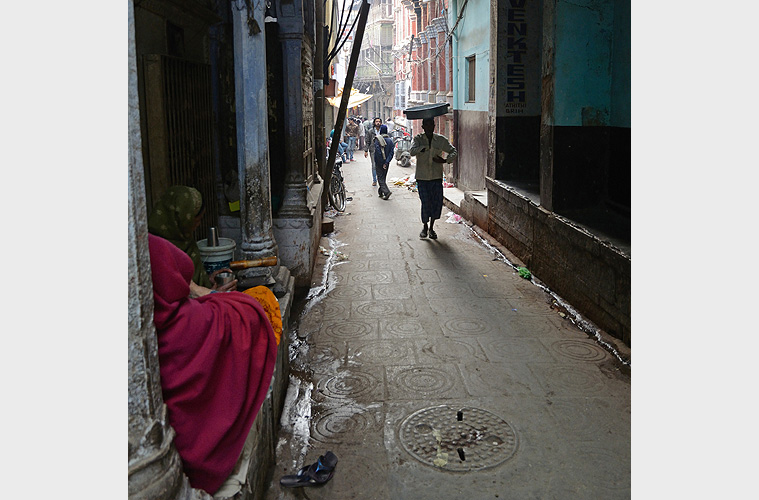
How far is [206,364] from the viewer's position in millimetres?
2566

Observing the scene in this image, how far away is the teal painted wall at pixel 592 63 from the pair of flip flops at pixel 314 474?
495 centimetres

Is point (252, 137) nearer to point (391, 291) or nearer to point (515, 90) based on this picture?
point (391, 291)

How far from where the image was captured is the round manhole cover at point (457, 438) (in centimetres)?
385

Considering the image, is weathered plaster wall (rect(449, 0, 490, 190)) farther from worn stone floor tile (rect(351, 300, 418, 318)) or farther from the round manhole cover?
the round manhole cover

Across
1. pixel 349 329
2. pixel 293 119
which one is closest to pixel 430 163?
pixel 293 119

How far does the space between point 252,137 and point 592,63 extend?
4111 millimetres

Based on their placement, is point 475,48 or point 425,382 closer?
point 425,382

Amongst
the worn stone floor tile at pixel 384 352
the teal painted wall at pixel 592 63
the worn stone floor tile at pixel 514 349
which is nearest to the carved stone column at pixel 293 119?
the worn stone floor tile at pixel 384 352

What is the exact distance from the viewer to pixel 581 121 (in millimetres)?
7254

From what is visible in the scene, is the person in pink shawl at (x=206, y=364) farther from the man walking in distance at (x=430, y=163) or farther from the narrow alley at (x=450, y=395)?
the man walking in distance at (x=430, y=163)

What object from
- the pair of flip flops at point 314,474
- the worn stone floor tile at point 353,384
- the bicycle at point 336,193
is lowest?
the pair of flip flops at point 314,474

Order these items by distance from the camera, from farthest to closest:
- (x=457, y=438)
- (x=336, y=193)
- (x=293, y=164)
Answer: (x=336, y=193) < (x=293, y=164) < (x=457, y=438)

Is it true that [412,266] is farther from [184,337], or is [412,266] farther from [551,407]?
[184,337]

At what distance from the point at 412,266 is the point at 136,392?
6.65 m
